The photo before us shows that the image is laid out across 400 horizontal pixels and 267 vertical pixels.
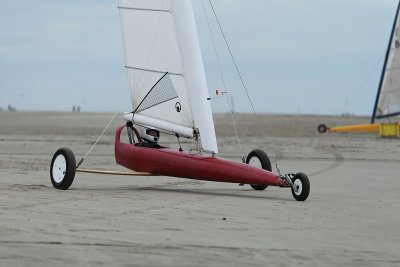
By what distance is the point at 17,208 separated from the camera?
8.67m

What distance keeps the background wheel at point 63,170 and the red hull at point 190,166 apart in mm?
1112

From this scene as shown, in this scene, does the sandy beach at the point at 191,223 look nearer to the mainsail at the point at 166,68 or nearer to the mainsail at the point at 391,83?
the mainsail at the point at 166,68

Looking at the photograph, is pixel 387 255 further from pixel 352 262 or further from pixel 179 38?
pixel 179 38

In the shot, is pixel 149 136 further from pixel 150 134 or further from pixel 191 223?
pixel 191 223

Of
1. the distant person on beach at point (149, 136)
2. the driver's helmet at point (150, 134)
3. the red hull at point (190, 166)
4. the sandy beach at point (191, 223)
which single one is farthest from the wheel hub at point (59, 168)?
the driver's helmet at point (150, 134)

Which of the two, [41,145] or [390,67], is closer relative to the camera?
[41,145]

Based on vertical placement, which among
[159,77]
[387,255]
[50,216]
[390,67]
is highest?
[390,67]

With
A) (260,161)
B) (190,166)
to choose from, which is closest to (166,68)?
(190,166)

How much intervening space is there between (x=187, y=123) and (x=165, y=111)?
2.03 feet

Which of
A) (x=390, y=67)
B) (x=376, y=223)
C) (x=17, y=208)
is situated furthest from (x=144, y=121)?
(x=390, y=67)

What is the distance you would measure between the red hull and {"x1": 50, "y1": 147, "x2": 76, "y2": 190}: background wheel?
111cm

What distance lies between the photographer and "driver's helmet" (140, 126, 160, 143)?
1264 cm

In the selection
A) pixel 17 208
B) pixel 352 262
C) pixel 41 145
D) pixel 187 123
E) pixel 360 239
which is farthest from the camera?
pixel 41 145

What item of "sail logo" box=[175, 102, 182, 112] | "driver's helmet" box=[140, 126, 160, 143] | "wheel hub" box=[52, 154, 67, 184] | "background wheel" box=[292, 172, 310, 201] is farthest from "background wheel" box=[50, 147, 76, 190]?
"background wheel" box=[292, 172, 310, 201]
